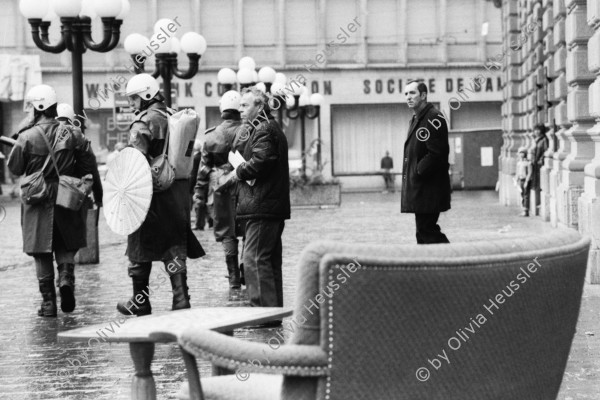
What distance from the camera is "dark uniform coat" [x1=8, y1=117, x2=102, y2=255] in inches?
429

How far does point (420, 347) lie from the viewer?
3.71m

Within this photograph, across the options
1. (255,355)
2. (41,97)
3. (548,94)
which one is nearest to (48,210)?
(41,97)

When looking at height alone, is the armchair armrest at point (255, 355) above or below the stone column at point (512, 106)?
below

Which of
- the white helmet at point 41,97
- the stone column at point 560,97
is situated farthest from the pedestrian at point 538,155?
the white helmet at point 41,97

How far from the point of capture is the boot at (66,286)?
11023 mm

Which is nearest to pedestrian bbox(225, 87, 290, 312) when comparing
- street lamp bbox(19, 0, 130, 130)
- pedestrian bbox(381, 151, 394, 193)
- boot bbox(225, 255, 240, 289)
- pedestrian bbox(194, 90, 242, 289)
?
pedestrian bbox(194, 90, 242, 289)

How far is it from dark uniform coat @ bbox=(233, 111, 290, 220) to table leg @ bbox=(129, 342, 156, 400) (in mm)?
4848

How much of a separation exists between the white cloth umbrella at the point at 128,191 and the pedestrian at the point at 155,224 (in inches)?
7.9

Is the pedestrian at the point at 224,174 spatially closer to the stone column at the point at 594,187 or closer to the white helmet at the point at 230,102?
the white helmet at the point at 230,102

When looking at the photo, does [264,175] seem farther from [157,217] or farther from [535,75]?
[535,75]

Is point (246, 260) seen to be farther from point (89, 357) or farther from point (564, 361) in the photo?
point (564, 361)

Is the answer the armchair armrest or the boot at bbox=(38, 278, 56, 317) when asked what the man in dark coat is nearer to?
the boot at bbox=(38, 278, 56, 317)

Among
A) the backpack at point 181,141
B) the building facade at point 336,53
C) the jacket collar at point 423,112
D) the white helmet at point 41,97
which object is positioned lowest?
the backpack at point 181,141

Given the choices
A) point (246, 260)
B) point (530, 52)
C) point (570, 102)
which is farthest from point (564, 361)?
point (530, 52)
